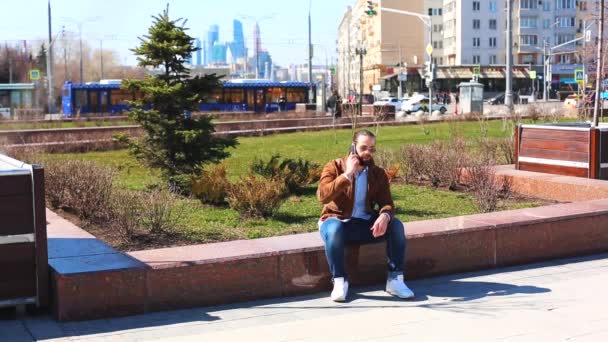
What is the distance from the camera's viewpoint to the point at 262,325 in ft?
19.1

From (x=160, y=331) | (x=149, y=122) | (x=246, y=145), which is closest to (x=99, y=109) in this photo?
(x=246, y=145)

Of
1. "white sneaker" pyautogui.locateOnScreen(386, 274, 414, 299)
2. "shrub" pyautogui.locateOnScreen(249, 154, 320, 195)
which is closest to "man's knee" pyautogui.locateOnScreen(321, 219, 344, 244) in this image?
"white sneaker" pyautogui.locateOnScreen(386, 274, 414, 299)

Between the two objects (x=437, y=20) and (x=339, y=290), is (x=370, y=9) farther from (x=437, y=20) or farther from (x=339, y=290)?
(x=437, y=20)

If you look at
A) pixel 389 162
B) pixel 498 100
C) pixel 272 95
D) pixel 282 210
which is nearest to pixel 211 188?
pixel 282 210

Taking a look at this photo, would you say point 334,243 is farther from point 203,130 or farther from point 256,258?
point 203,130

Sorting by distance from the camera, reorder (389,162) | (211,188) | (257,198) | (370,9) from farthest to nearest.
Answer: (370,9)
(389,162)
(211,188)
(257,198)

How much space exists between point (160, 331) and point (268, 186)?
4.10m

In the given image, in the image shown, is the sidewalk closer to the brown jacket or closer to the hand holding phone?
the brown jacket

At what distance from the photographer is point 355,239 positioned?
6809 mm

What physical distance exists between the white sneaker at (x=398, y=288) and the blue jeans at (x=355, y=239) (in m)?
0.05

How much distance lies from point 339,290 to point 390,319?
0.60 meters

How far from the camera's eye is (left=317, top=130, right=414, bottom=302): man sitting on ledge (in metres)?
6.52

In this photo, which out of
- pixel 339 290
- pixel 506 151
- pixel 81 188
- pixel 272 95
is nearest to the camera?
pixel 339 290

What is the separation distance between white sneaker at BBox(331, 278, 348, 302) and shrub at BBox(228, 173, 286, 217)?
10.2 feet
